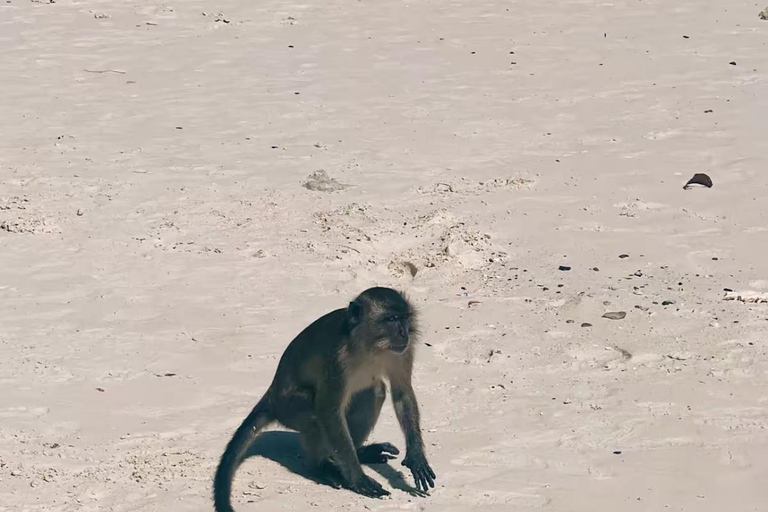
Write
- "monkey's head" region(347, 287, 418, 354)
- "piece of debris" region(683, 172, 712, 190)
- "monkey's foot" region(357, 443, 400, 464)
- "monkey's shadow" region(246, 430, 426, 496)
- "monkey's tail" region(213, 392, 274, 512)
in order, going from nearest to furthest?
"monkey's tail" region(213, 392, 274, 512) < "monkey's head" region(347, 287, 418, 354) < "monkey's shadow" region(246, 430, 426, 496) < "monkey's foot" region(357, 443, 400, 464) < "piece of debris" region(683, 172, 712, 190)

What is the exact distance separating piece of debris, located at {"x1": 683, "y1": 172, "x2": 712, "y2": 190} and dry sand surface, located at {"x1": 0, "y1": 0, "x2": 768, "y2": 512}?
12 cm

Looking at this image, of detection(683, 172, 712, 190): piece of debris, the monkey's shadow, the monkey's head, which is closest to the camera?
the monkey's head

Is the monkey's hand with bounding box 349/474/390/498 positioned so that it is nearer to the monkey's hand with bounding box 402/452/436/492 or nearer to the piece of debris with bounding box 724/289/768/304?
the monkey's hand with bounding box 402/452/436/492

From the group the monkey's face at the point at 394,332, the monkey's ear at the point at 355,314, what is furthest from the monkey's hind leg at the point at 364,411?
the monkey's ear at the point at 355,314

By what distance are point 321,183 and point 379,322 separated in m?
4.20

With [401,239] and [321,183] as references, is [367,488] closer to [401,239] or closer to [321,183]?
[401,239]

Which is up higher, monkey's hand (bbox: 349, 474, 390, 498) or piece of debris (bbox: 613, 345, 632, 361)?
piece of debris (bbox: 613, 345, 632, 361)

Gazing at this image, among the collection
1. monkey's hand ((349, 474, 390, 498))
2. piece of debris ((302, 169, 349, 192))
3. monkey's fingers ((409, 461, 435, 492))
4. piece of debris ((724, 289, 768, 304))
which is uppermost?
piece of debris ((302, 169, 349, 192))

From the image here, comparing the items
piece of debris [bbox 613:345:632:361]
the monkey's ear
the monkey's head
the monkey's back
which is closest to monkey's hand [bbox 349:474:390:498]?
the monkey's back

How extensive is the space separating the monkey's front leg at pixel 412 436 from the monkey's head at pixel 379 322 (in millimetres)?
278

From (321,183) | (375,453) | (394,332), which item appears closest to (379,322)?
(394,332)

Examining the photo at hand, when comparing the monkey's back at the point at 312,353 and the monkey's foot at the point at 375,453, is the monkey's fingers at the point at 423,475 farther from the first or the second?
the monkey's back at the point at 312,353

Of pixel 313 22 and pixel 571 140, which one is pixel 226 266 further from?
pixel 313 22

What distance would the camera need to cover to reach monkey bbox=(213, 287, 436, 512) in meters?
6.11
